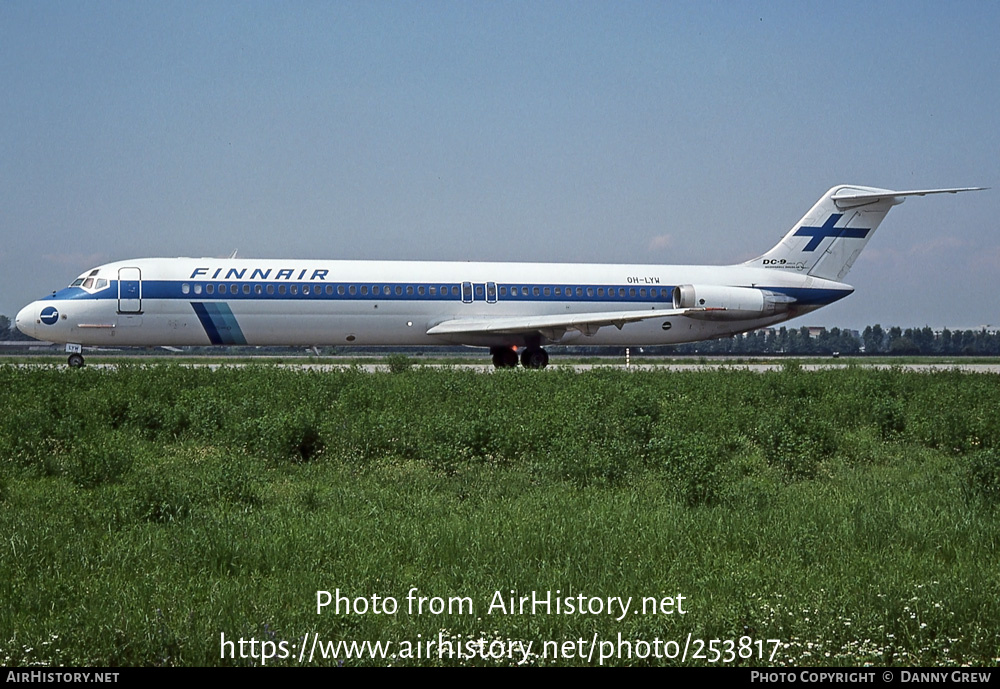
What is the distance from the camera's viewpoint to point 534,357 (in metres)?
31.0

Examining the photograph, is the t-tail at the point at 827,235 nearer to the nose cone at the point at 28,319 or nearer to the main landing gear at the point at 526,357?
the main landing gear at the point at 526,357

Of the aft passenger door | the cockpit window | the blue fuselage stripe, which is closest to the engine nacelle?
the blue fuselage stripe

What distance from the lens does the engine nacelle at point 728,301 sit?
1256 inches

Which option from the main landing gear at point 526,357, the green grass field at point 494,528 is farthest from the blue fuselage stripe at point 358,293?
the green grass field at point 494,528

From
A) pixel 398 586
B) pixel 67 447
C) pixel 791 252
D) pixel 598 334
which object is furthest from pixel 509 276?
pixel 398 586

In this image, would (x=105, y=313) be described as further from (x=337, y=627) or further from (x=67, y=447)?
(x=337, y=627)

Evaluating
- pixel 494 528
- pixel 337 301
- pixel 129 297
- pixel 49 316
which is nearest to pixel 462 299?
pixel 337 301

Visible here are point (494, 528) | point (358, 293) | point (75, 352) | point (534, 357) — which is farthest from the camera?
point (534, 357)

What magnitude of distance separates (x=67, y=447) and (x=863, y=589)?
390 inches

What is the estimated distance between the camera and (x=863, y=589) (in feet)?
21.3

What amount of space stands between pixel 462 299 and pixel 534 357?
112 inches

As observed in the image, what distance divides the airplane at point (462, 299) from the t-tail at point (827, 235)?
0.03 metres

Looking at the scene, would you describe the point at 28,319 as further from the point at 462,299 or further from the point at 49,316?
the point at 462,299

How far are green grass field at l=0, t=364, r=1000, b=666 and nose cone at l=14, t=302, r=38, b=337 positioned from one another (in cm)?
1297
